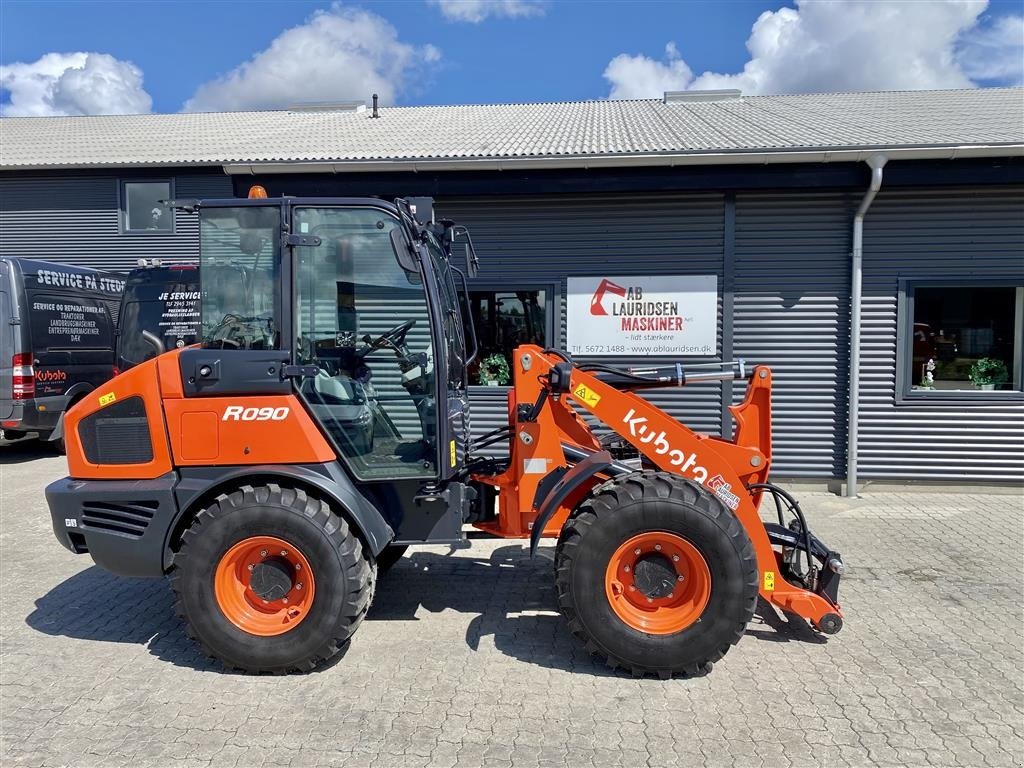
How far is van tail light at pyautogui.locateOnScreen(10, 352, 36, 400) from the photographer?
9.35 m

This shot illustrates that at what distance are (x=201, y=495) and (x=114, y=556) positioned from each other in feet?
2.08

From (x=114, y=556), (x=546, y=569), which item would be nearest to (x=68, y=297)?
(x=114, y=556)

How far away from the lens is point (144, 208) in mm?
13609

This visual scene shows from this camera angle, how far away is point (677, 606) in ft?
12.4

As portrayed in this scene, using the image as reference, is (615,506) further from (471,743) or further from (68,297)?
(68,297)

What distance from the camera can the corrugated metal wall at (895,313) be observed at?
771cm

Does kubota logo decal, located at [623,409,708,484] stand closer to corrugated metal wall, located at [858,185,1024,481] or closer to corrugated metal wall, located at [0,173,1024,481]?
corrugated metal wall, located at [0,173,1024,481]

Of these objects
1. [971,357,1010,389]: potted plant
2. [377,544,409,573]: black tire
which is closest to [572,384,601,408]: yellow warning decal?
[377,544,409,573]: black tire

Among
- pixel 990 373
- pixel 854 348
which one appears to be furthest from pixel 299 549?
pixel 990 373

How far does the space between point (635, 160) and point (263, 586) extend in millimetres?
5692

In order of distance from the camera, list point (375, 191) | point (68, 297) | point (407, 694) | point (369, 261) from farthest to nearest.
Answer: point (68, 297)
point (375, 191)
point (369, 261)
point (407, 694)

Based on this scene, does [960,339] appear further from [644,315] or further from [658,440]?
[658,440]

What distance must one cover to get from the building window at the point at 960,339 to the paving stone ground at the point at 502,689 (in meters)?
3.28

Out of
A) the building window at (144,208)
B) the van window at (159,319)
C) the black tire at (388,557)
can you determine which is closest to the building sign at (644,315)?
the black tire at (388,557)
